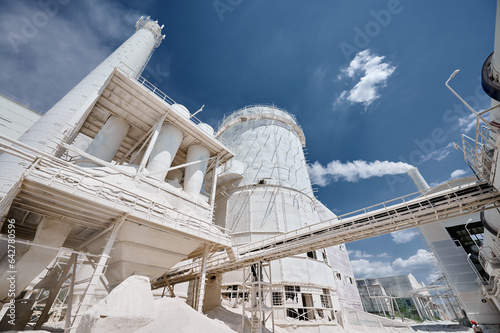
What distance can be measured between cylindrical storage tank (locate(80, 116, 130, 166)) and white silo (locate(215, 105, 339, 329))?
11762 mm

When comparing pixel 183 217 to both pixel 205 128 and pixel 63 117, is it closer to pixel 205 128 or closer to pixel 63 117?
pixel 205 128

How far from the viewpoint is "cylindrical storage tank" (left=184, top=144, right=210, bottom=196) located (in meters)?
17.4

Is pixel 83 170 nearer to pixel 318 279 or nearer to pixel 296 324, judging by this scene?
pixel 296 324

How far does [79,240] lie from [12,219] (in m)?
3.53

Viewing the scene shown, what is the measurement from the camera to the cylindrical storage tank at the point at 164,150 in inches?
603

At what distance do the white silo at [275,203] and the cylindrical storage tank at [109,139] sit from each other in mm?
11762

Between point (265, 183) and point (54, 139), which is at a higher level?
point (265, 183)

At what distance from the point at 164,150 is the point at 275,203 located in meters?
13.2

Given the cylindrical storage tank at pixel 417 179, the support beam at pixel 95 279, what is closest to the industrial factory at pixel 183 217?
the support beam at pixel 95 279

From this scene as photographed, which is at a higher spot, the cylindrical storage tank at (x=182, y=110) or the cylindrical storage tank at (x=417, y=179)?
the cylindrical storage tank at (x=417, y=179)

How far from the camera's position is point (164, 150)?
16594 mm

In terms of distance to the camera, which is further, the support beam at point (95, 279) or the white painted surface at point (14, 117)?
the white painted surface at point (14, 117)

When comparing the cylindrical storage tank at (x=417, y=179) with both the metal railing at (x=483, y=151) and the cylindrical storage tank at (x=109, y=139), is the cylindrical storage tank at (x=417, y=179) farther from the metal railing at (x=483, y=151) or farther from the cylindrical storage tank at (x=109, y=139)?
the cylindrical storage tank at (x=109, y=139)

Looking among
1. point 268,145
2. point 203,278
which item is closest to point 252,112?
point 268,145
